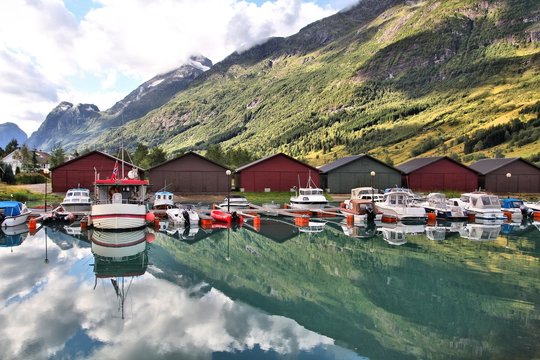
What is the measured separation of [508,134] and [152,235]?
115 metres

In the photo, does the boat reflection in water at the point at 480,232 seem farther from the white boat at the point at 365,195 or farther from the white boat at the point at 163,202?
the white boat at the point at 163,202

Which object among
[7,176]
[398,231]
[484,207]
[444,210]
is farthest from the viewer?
[7,176]

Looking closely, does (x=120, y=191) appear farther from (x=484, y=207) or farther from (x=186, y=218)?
(x=484, y=207)

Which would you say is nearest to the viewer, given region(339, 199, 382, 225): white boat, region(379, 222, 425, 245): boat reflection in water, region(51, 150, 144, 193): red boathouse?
region(379, 222, 425, 245): boat reflection in water

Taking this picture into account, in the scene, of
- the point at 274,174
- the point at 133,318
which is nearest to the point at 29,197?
the point at 274,174

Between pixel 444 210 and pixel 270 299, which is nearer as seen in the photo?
pixel 270 299

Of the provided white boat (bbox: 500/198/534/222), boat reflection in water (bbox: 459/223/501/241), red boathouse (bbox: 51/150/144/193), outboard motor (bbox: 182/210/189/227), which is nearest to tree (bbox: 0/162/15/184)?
red boathouse (bbox: 51/150/144/193)

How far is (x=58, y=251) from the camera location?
25.4 metres

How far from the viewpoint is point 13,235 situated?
99.9ft

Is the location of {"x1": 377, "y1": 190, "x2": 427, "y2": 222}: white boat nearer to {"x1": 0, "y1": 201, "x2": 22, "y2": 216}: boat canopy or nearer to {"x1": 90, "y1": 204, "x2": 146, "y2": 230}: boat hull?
{"x1": 90, "y1": 204, "x2": 146, "y2": 230}: boat hull

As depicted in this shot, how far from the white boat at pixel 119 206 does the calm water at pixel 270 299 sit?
1598mm

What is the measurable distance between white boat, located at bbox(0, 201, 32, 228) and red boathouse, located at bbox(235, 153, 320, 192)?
30504 millimetres

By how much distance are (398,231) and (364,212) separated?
6128 mm

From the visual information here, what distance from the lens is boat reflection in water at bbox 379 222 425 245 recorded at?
29359 millimetres
